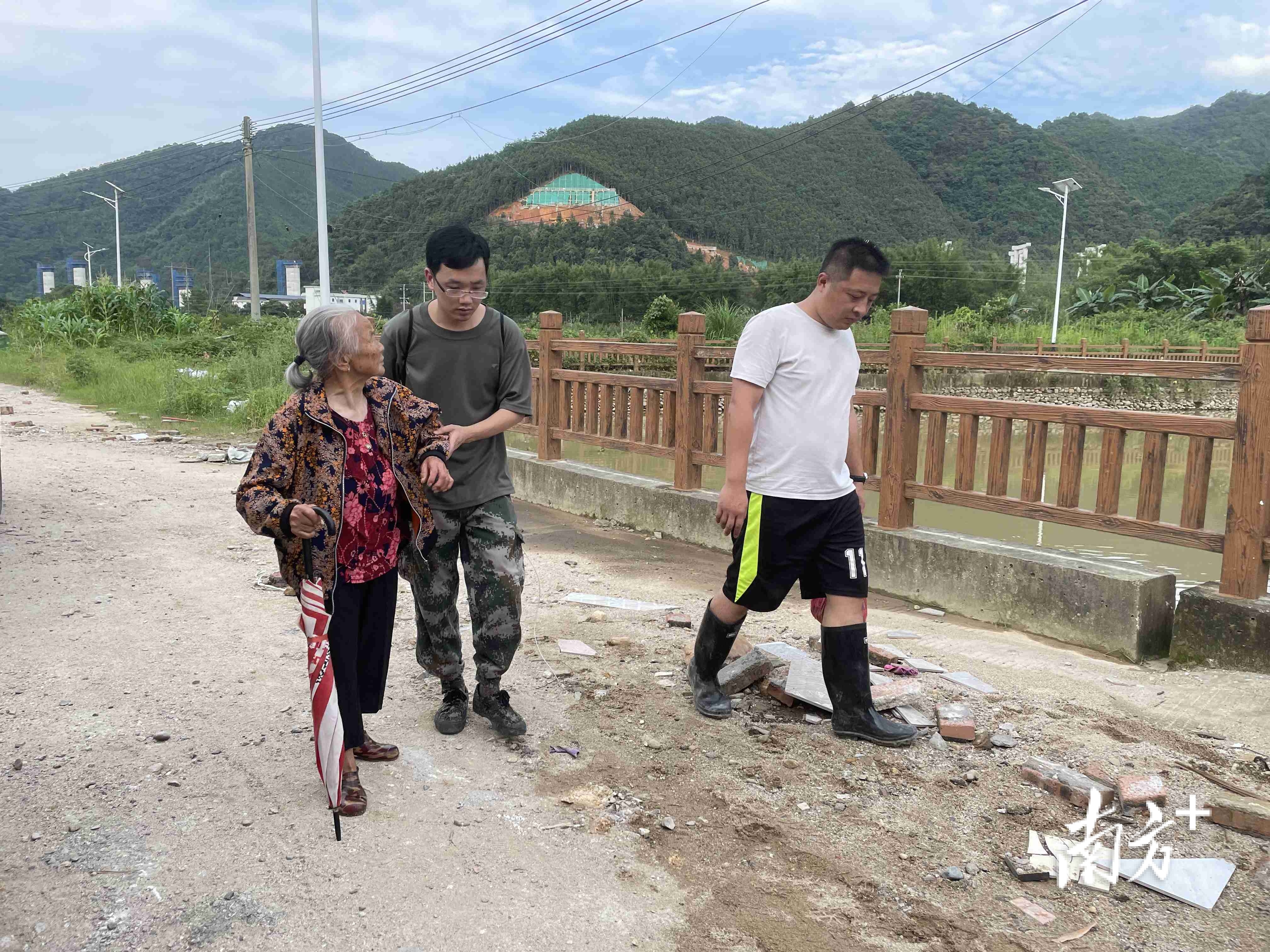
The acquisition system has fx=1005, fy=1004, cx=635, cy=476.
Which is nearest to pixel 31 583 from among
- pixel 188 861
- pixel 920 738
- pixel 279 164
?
pixel 188 861

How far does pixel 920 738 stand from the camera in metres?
3.69

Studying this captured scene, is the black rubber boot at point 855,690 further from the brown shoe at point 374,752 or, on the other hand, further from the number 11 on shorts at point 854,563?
the brown shoe at point 374,752

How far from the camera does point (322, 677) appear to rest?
2.89 metres

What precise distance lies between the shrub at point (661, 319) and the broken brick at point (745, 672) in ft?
132

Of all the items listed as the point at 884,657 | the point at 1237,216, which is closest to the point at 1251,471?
the point at 884,657

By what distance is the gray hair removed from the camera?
292 centimetres

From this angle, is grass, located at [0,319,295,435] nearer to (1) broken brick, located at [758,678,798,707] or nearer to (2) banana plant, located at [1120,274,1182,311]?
(1) broken brick, located at [758,678,798,707]

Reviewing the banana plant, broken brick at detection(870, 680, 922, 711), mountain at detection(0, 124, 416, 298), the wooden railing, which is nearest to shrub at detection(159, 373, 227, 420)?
the wooden railing

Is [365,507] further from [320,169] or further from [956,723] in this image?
[320,169]

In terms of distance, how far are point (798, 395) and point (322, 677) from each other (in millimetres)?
1815

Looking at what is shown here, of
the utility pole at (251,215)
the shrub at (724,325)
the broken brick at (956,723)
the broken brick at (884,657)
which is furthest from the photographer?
the utility pole at (251,215)

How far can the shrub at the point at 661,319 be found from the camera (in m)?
46.3

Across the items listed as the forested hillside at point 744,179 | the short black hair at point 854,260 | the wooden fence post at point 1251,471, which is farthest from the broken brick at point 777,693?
the forested hillside at point 744,179

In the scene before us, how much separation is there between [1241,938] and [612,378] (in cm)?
625
